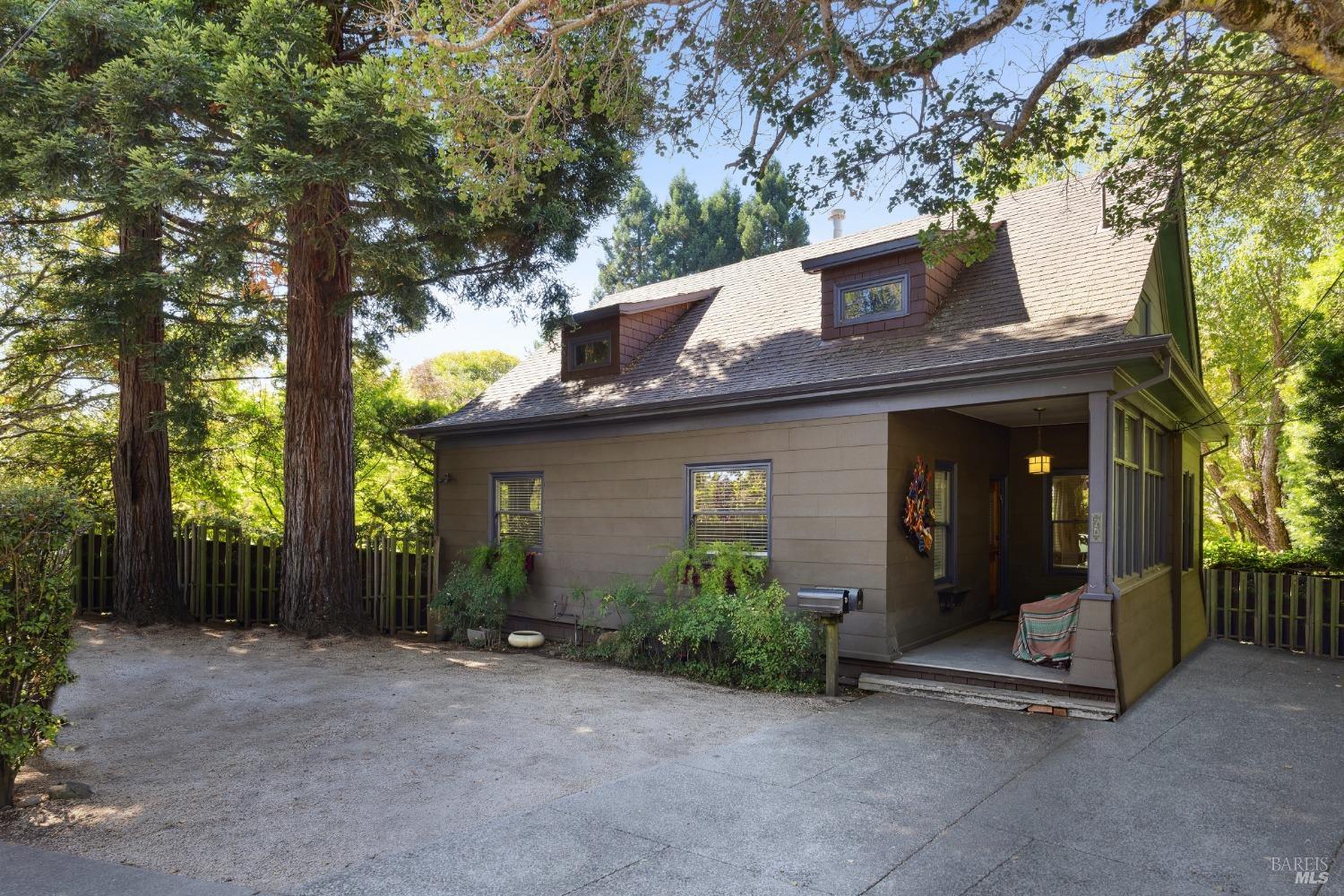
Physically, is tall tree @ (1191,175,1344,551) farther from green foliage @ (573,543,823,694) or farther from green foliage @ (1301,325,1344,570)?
green foliage @ (573,543,823,694)

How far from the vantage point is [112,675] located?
25.6 ft

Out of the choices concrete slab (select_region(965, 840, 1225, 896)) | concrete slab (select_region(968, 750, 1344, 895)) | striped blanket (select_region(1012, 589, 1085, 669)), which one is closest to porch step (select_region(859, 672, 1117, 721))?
striped blanket (select_region(1012, 589, 1085, 669))

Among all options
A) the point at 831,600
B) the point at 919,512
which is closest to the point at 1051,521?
the point at 919,512

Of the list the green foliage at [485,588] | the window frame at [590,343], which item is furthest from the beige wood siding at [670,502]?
the window frame at [590,343]

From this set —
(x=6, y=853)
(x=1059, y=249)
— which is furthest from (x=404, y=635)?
(x=1059, y=249)

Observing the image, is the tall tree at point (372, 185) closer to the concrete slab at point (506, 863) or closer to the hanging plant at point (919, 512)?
the hanging plant at point (919, 512)

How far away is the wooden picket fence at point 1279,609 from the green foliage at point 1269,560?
35 cm

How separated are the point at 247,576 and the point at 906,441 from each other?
9.48 metres

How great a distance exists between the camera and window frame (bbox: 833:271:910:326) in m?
8.82

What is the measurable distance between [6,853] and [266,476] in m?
12.5

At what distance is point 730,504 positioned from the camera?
353 inches

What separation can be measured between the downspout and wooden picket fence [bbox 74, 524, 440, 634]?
28.2 ft

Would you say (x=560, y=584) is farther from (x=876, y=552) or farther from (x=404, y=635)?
(x=876, y=552)

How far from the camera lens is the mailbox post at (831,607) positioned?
7320mm
